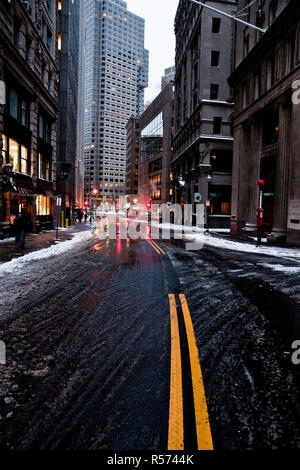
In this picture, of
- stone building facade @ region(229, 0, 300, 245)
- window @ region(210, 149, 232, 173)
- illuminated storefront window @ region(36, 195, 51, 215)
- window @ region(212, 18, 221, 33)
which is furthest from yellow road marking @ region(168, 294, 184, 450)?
window @ region(212, 18, 221, 33)

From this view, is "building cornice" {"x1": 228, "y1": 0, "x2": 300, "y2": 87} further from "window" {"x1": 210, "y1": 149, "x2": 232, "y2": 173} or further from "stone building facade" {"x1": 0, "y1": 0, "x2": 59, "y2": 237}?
"stone building facade" {"x1": 0, "y1": 0, "x2": 59, "y2": 237}

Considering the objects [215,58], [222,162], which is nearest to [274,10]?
[222,162]

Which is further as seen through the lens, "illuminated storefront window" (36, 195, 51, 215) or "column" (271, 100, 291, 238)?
"illuminated storefront window" (36, 195, 51, 215)

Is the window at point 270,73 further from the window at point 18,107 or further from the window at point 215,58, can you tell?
the window at point 215,58

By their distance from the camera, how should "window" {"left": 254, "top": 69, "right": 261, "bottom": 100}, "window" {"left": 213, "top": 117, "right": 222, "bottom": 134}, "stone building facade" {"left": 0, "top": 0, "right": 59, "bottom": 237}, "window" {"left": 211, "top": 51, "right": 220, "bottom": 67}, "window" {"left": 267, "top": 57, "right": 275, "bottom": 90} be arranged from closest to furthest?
"stone building facade" {"left": 0, "top": 0, "right": 59, "bottom": 237} < "window" {"left": 267, "top": 57, "right": 275, "bottom": 90} < "window" {"left": 254, "top": 69, "right": 261, "bottom": 100} < "window" {"left": 213, "top": 117, "right": 222, "bottom": 134} < "window" {"left": 211, "top": 51, "right": 220, "bottom": 67}

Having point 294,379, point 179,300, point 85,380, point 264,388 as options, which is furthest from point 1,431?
point 179,300

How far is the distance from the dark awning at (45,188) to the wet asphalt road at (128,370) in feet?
60.7

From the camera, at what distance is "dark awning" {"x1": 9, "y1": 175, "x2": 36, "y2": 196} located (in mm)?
17391

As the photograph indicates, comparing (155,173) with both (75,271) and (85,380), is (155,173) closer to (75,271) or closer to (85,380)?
Result: (75,271)

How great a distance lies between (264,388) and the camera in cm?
305

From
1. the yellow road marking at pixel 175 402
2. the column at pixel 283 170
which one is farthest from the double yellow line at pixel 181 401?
the column at pixel 283 170

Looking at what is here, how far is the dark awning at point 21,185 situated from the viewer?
57.1 ft

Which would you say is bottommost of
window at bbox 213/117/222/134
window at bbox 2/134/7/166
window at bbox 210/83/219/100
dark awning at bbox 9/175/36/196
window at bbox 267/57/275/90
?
dark awning at bbox 9/175/36/196

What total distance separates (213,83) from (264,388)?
144ft
